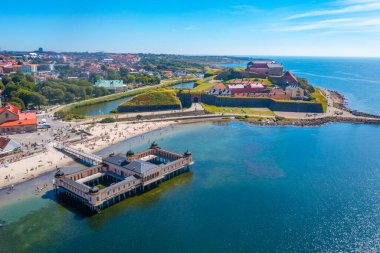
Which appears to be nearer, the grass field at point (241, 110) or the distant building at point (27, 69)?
the grass field at point (241, 110)

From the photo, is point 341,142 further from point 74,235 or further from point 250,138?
point 74,235

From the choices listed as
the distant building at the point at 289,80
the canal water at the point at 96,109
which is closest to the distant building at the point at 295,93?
the distant building at the point at 289,80

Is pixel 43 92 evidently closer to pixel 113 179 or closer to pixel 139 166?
pixel 113 179

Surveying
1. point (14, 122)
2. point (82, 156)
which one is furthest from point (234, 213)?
point (14, 122)

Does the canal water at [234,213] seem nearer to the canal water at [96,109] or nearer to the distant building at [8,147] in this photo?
the distant building at [8,147]

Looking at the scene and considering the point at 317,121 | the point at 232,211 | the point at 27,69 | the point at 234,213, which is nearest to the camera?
the point at 234,213

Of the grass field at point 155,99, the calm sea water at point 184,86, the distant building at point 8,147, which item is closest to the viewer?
the distant building at point 8,147

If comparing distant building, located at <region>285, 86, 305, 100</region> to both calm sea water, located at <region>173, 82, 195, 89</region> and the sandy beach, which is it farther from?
calm sea water, located at <region>173, 82, 195, 89</region>

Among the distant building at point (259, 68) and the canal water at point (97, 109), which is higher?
the distant building at point (259, 68)

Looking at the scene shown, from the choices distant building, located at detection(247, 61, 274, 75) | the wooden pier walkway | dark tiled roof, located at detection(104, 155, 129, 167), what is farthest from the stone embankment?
distant building, located at detection(247, 61, 274, 75)
